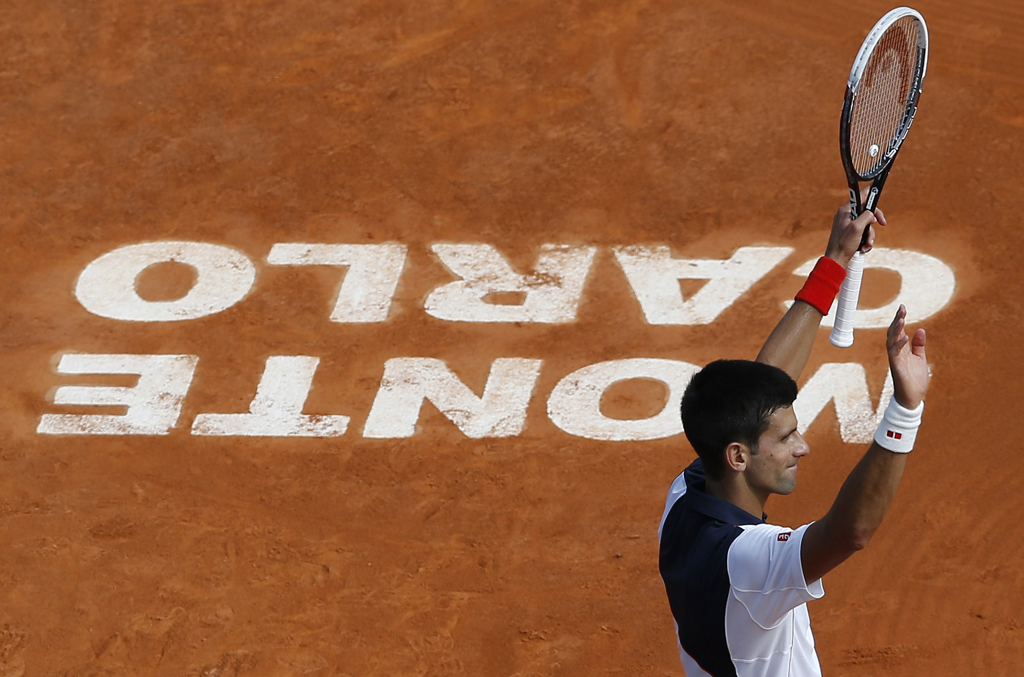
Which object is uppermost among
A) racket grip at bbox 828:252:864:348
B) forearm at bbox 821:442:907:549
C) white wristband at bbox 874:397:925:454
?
white wristband at bbox 874:397:925:454

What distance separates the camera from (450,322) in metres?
9.41

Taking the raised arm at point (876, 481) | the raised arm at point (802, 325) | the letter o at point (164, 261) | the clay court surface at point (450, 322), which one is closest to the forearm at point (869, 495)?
the raised arm at point (876, 481)

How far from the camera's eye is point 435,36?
12.9 meters

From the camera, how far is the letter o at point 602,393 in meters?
8.32

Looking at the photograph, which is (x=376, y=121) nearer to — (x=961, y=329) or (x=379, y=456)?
(x=379, y=456)

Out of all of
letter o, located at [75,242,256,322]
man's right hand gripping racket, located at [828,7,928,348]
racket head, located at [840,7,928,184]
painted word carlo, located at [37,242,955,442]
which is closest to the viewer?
man's right hand gripping racket, located at [828,7,928,348]

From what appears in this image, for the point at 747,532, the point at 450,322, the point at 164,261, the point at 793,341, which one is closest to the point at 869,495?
the point at 747,532

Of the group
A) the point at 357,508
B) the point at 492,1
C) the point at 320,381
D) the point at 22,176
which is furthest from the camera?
the point at 492,1

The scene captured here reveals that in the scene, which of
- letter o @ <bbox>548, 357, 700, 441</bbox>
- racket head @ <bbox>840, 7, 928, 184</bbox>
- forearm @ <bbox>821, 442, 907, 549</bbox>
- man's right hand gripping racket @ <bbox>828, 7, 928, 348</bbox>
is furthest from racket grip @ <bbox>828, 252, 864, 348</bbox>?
letter o @ <bbox>548, 357, 700, 441</bbox>

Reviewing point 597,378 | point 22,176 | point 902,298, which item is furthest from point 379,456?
point 22,176

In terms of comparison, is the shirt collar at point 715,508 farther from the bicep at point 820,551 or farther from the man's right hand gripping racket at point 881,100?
the man's right hand gripping racket at point 881,100

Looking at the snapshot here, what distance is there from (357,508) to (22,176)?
6262mm

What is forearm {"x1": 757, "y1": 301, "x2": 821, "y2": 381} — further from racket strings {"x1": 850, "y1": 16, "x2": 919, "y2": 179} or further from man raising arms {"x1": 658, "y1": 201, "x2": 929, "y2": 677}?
racket strings {"x1": 850, "y1": 16, "x2": 919, "y2": 179}

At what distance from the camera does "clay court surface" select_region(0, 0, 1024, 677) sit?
7000 millimetres
